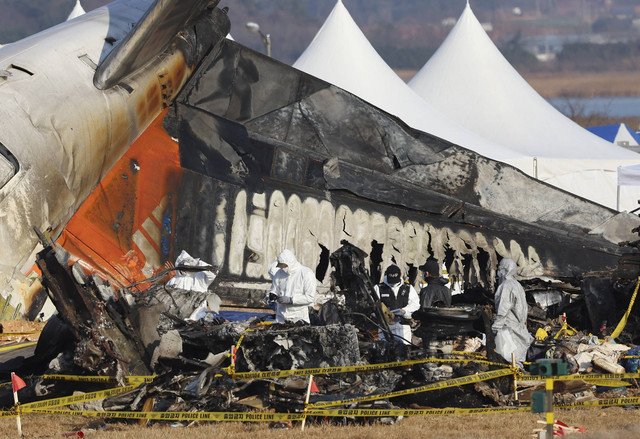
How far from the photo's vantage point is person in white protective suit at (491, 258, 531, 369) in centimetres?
1164

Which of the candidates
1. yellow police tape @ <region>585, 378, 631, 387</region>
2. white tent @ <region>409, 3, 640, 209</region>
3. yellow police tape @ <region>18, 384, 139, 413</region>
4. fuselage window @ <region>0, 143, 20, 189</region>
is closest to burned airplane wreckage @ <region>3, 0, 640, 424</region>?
yellow police tape @ <region>585, 378, 631, 387</region>

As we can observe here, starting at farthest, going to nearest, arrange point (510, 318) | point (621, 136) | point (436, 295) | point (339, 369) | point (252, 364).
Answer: point (621, 136) → point (436, 295) → point (510, 318) → point (252, 364) → point (339, 369)

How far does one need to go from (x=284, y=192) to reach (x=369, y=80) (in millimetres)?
14364

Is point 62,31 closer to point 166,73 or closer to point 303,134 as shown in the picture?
point 166,73

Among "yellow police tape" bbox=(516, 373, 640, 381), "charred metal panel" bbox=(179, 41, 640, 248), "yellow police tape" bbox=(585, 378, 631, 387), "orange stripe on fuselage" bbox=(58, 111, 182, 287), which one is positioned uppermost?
"charred metal panel" bbox=(179, 41, 640, 248)

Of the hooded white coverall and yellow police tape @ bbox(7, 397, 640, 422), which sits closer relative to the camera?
yellow police tape @ bbox(7, 397, 640, 422)

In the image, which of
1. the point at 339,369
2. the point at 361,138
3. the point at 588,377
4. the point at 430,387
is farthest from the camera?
the point at 361,138

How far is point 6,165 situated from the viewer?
12109 millimetres

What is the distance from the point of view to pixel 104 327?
414 inches

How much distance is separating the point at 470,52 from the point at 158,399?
90.2 ft

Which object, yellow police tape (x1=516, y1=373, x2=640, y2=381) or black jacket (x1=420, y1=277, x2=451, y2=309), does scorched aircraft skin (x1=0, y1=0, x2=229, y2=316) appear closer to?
black jacket (x1=420, y1=277, x2=451, y2=309)

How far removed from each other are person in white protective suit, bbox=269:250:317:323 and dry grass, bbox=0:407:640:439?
4479 mm

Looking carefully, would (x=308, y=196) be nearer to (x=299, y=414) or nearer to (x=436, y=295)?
(x=436, y=295)

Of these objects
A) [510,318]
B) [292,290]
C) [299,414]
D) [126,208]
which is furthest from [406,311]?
[126,208]
